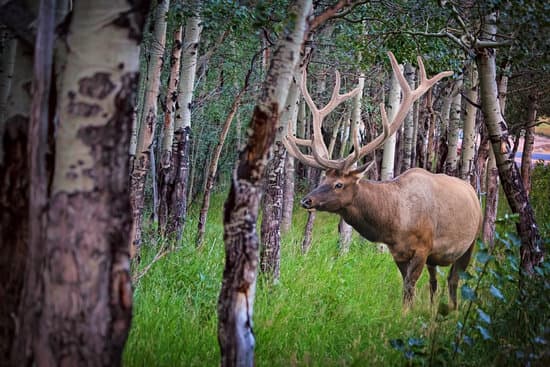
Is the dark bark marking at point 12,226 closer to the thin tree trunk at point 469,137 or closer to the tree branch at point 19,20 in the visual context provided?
the tree branch at point 19,20

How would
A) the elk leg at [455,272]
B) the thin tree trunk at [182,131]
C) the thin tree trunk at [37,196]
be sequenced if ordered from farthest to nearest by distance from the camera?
1. the thin tree trunk at [182,131]
2. the elk leg at [455,272]
3. the thin tree trunk at [37,196]

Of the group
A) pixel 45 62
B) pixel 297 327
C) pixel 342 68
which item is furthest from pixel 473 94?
pixel 45 62

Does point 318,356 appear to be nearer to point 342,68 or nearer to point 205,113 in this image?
point 342,68

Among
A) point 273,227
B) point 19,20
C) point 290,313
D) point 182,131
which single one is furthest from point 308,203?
point 19,20

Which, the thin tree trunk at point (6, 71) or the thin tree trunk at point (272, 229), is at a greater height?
the thin tree trunk at point (6, 71)

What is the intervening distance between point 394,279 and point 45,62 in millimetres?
7194

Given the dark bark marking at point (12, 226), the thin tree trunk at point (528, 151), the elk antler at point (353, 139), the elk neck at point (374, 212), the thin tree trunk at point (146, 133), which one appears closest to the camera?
the dark bark marking at point (12, 226)

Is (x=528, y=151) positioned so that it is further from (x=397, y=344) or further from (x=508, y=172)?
(x=397, y=344)

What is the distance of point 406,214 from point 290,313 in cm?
235

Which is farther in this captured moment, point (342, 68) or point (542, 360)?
point (342, 68)

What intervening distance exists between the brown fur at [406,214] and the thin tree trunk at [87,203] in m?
4.65

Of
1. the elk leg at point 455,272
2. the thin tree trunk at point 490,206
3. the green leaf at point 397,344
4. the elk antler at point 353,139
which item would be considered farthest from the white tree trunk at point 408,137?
the green leaf at point 397,344

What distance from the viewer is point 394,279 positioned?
9039mm

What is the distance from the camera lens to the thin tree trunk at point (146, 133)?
7090 mm
